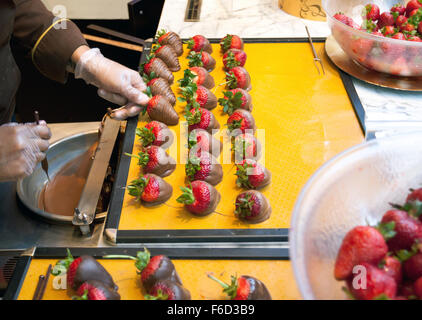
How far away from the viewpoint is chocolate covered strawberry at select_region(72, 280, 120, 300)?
1009 millimetres

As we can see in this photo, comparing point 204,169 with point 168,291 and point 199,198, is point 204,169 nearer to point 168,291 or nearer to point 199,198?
point 199,198

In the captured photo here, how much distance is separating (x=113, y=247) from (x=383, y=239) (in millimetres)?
796

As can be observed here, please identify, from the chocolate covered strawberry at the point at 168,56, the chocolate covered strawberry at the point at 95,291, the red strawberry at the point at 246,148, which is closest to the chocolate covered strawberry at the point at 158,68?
the chocolate covered strawberry at the point at 168,56

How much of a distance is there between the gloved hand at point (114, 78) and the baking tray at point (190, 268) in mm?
727

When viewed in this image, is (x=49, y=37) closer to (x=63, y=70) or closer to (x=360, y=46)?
(x=63, y=70)

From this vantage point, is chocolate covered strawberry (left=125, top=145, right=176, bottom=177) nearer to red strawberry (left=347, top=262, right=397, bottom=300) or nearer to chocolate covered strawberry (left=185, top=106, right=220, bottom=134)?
chocolate covered strawberry (left=185, top=106, right=220, bottom=134)

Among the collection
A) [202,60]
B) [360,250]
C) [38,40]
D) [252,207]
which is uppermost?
[38,40]

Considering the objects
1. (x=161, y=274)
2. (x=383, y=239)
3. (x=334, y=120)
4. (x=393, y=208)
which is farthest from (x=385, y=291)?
(x=334, y=120)

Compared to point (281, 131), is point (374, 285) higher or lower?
higher

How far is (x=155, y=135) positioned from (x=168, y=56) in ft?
1.94

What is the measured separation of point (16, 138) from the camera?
1.38 metres

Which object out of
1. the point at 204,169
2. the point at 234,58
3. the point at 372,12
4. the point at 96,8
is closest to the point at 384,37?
the point at 372,12

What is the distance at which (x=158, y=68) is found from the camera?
192 centimetres

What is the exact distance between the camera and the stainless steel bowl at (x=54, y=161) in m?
1.57
